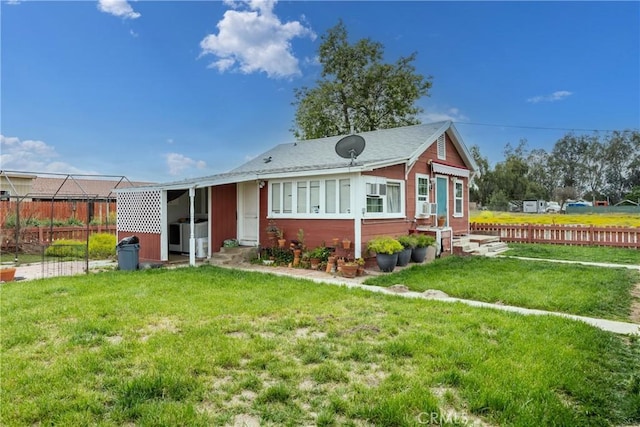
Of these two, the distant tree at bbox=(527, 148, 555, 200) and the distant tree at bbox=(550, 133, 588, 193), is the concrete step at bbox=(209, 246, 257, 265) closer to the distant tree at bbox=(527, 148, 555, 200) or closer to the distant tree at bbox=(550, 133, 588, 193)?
the distant tree at bbox=(527, 148, 555, 200)

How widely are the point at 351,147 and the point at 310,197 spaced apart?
1.97m

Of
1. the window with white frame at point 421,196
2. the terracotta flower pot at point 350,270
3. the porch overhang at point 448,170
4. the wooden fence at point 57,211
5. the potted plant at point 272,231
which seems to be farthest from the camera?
the wooden fence at point 57,211

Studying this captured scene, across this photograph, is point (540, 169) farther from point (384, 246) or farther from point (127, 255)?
point (127, 255)

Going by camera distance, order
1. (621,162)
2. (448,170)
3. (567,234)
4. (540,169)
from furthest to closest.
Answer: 1. (540,169)
2. (621,162)
3. (567,234)
4. (448,170)

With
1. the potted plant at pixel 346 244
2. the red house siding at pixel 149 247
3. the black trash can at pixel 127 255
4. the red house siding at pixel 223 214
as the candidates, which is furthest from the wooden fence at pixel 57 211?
the potted plant at pixel 346 244

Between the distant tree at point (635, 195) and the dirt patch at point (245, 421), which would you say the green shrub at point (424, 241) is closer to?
the dirt patch at point (245, 421)


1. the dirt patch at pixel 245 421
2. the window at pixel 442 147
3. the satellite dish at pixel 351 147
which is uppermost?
the window at pixel 442 147

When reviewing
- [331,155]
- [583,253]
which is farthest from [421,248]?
Answer: [583,253]

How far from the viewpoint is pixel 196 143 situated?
859 inches

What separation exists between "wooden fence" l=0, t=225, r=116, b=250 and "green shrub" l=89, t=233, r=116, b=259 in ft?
4.28

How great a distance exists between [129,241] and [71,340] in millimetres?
6331

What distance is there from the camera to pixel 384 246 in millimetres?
9602

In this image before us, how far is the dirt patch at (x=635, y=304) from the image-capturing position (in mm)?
5662

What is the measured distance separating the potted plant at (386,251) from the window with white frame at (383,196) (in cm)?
109
